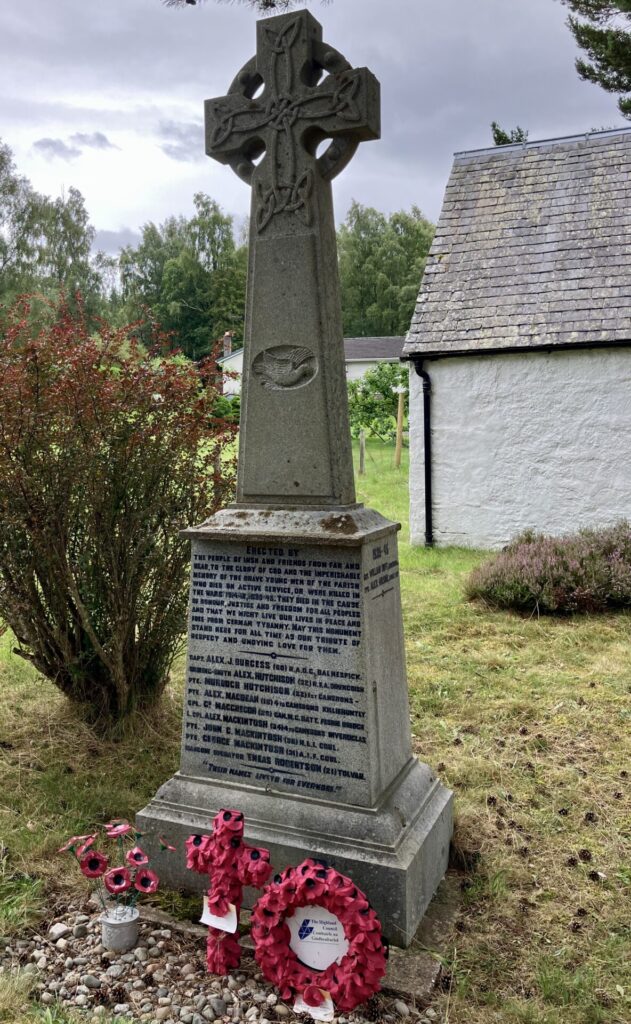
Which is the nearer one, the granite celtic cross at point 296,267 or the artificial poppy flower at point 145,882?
the artificial poppy flower at point 145,882

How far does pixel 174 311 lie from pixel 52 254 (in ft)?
23.4

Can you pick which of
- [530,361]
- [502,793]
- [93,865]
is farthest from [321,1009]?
[530,361]

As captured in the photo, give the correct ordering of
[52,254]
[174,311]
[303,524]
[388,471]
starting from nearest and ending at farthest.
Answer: [303,524] < [388,471] < [52,254] < [174,311]

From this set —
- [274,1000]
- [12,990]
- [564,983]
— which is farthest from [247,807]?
[564,983]

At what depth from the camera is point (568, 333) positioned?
1071cm

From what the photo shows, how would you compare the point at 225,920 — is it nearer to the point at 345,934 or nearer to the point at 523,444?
the point at 345,934

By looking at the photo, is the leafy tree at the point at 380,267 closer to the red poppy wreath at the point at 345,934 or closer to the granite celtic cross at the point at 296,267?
the granite celtic cross at the point at 296,267

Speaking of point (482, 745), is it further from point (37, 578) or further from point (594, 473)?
point (594, 473)

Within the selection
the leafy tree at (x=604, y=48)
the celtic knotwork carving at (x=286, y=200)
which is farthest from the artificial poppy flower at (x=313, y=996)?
the leafy tree at (x=604, y=48)

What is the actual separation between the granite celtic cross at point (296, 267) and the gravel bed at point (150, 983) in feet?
6.05

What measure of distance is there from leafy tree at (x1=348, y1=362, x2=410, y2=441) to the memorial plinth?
78.0 ft

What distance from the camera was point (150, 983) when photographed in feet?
9.17

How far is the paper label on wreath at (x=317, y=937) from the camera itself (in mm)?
2652

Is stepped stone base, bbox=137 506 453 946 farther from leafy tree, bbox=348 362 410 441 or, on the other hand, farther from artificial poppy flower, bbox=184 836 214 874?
leafy tree, bbox=348 362 410 441
